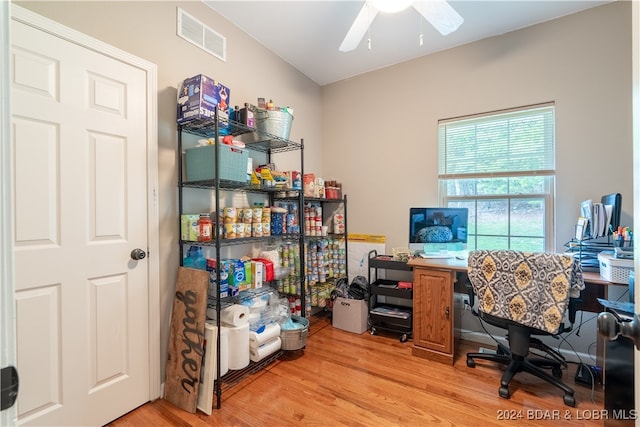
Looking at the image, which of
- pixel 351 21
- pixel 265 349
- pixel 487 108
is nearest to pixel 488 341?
pixel 265 349

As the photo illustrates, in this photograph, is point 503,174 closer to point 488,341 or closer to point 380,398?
point 488,341

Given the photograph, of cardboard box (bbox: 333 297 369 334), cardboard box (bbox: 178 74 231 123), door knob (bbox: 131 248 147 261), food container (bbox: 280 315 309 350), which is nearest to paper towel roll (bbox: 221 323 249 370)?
food container (bbox: 280 315 309 350)

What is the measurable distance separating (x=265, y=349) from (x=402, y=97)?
2.81 meters

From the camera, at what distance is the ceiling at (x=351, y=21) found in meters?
2.21

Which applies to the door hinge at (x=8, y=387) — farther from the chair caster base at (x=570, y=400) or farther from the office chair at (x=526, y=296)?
the chair caster base at (x=570, y=400)

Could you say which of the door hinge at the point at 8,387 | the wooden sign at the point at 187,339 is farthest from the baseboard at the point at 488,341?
the door hinge at the point at 8,387

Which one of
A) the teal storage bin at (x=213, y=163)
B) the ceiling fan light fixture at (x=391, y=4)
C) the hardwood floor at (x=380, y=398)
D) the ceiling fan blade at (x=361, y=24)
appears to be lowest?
the hardwood floor at (x=380, y=398)

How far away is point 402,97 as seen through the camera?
3.10 m

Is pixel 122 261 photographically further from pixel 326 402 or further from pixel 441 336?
pixel 441 336

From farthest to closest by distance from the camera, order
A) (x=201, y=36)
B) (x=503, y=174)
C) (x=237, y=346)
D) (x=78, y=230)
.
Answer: (x=503, y=174), (x=201, y=36), (x=237, y=346), (x=78, y=230)

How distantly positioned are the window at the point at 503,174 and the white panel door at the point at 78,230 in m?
2.69

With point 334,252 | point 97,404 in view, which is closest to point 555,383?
point 334,252

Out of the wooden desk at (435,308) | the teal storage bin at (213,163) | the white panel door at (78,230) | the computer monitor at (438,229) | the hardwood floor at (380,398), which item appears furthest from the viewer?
the computer monitor at (438,229)

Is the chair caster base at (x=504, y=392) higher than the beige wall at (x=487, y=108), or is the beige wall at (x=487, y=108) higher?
the beige wall at (x=487, y=108)
